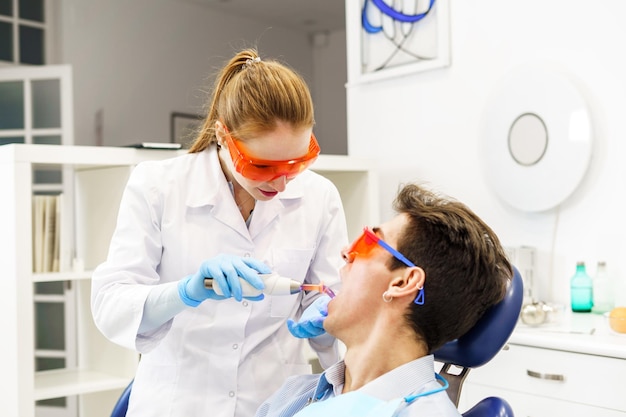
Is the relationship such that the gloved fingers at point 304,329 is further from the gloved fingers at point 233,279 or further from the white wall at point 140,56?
the white wall at point 140,56

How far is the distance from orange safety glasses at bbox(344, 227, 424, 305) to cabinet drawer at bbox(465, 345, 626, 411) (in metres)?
0.94

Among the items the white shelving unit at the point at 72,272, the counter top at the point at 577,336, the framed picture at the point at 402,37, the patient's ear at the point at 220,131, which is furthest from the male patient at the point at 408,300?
the framed picture at the point at 402,37

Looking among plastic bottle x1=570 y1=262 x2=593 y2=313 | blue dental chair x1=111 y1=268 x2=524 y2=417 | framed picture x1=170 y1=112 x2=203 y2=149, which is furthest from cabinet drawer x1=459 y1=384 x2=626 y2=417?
framed picture x1=170 y1=112 x2=203 y2=149

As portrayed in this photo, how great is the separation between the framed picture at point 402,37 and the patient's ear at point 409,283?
1.82 meters

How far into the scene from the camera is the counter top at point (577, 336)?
203cm

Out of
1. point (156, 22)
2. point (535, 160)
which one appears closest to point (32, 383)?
point (535, 160)

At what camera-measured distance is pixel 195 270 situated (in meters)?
1.61

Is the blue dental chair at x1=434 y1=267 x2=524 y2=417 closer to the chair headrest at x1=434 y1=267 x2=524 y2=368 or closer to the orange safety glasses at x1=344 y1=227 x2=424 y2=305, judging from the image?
the chair headrest at x1=434 y1=267 x2=524 y2=368

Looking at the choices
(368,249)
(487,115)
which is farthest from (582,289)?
(368,249)

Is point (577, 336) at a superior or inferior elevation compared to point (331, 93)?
inferior

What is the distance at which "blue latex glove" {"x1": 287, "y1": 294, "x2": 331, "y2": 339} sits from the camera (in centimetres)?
148

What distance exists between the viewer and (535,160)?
8.77 ft

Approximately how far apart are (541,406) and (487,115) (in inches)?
45.8

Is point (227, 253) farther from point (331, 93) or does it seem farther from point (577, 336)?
point (331, 93)
